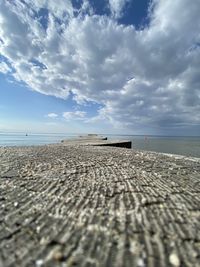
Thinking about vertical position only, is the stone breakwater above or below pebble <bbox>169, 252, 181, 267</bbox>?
above

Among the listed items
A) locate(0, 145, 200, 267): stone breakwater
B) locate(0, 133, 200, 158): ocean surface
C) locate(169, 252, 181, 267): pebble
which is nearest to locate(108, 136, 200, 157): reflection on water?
locate(0, 133, 200, 158): ocean surface

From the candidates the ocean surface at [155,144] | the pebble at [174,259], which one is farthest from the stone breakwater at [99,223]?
the ocean surface at [155,144]

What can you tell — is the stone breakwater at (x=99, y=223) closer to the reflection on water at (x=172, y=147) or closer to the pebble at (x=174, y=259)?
the pebble at (x=174, y=259)

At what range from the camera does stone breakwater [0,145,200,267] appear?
1.57 m

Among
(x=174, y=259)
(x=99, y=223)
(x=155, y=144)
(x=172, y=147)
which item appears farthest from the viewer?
(x=155, y=144)

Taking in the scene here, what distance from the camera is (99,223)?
206 centimetres

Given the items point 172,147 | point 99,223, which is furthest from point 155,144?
point 99,223

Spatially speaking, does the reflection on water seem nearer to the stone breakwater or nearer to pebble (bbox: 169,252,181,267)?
the stone breakwater

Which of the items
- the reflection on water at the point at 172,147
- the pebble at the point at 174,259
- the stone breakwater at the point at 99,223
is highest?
the stone breakwater at the point at 99,223

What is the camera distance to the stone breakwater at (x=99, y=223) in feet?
5.16

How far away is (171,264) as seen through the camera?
1520 mm

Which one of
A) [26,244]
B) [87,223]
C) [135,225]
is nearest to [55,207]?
[87,223]

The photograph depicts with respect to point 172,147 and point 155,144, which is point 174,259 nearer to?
point 172,147

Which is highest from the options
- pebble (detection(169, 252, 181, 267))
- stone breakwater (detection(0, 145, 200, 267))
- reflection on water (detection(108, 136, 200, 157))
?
stone breakwater (detection(0, 145, 200, 267))
